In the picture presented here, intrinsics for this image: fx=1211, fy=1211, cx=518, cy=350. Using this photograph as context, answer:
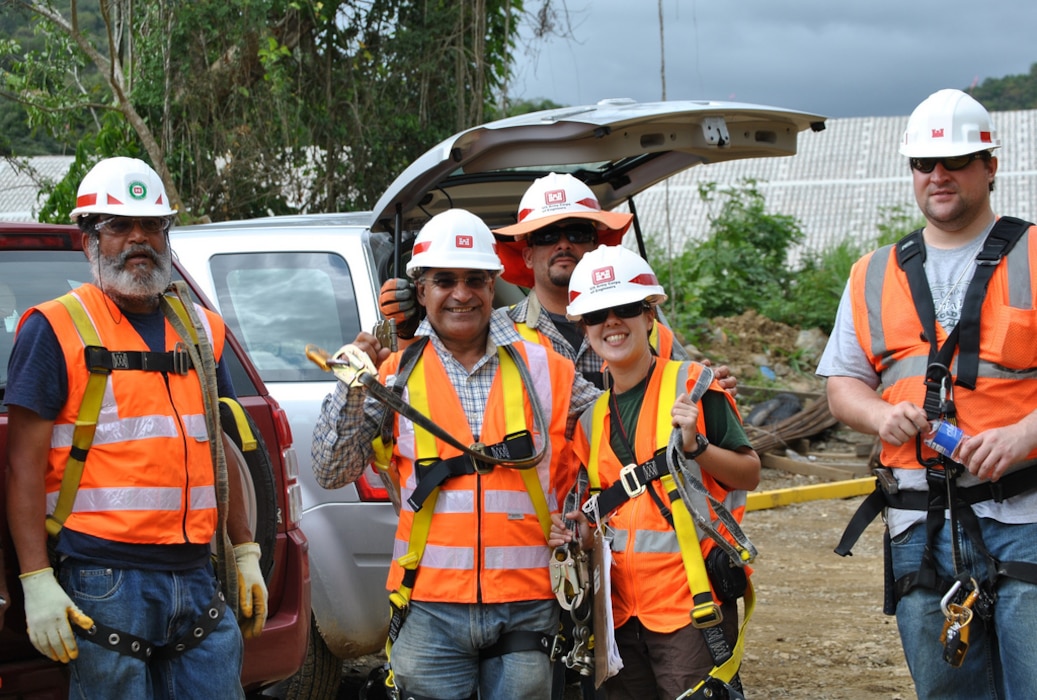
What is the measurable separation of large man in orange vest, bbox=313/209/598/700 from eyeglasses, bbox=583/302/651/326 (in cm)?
20

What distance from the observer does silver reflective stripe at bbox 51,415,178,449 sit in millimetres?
3156

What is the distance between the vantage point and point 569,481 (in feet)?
12.5

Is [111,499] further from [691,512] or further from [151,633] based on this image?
[691,512]

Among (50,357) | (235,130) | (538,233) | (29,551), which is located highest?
(235,130)

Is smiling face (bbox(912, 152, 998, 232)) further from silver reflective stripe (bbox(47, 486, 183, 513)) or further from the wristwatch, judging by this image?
silver reflective stripe (bbox(47, 486, 183, 513))

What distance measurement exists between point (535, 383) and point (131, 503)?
1.22m

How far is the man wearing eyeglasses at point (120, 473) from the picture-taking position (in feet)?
10.1

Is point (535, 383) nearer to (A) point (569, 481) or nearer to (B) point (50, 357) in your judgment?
(A) point (569, 481)

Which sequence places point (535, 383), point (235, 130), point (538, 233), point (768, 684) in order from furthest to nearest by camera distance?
point (235, 130)
point (768, 684)
point (538, 233)
point (535, 383)

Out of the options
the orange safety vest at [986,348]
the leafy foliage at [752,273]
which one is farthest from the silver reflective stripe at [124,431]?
the leafy foliage at [752,273]

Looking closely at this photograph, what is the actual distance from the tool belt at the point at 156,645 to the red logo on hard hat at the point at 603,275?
1.44 meters

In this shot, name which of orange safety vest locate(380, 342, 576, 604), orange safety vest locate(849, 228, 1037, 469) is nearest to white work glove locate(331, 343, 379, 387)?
orange safety vest locate(380, 342, 576, 604)

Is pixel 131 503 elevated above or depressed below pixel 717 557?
above

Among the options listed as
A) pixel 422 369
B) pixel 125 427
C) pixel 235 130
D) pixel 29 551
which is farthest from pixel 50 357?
pixel 235 130
